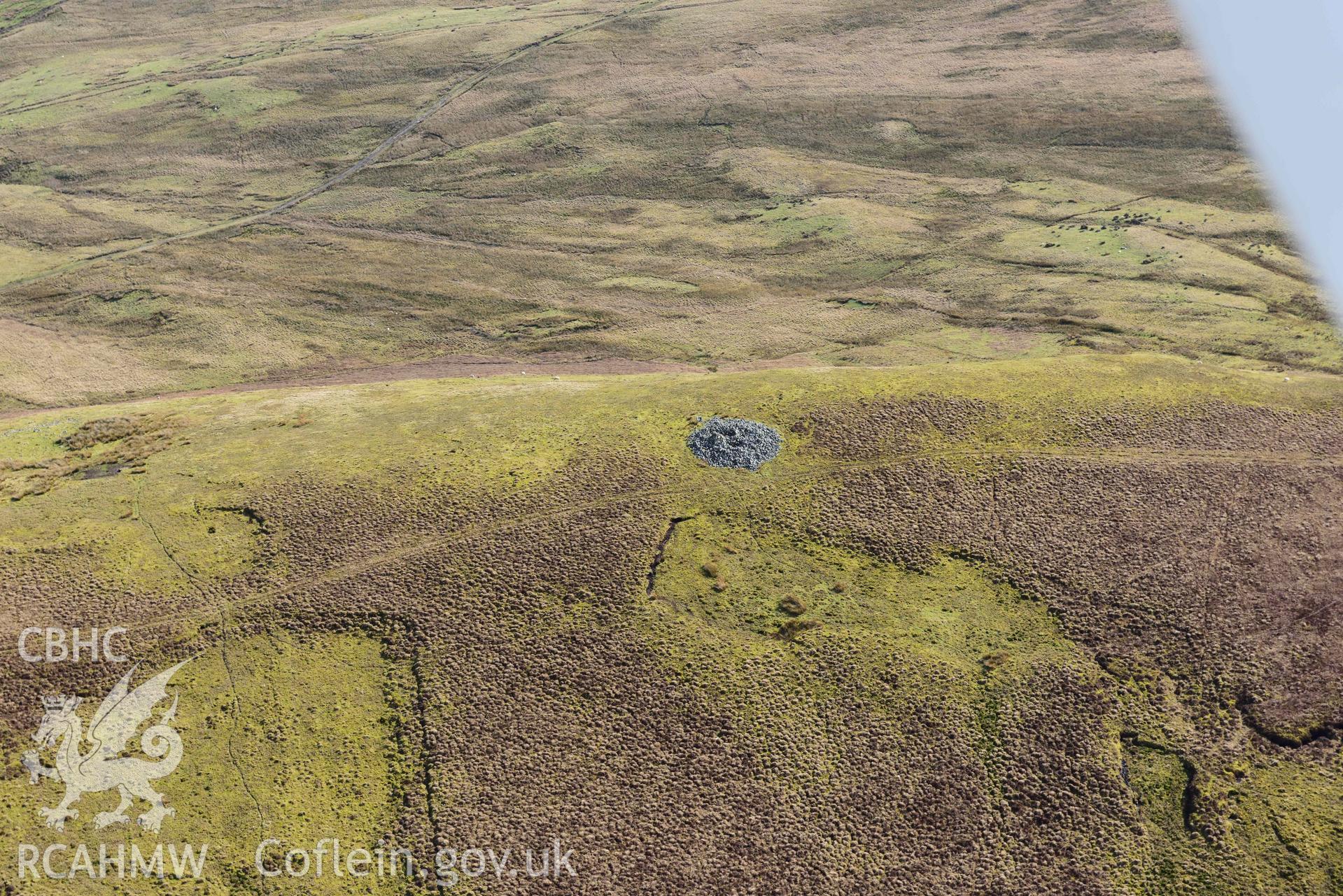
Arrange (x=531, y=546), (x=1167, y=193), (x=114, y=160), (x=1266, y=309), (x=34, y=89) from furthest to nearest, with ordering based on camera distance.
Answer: (x=34, y=89), (x=114, y=160), (x=1167, y=193), (x=1266, y=309), (x=531, y=546)

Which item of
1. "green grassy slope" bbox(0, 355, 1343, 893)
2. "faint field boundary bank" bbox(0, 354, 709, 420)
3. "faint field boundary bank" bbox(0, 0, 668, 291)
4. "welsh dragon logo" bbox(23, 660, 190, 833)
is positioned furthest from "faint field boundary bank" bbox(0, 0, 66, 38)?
"welsh dragon logo" bbox(23, 660, 190, 833)

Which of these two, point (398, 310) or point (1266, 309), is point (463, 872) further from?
point (1266, 309)

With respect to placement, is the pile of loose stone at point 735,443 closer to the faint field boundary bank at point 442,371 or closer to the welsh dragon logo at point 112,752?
the faint field boundary bank at point 442,371

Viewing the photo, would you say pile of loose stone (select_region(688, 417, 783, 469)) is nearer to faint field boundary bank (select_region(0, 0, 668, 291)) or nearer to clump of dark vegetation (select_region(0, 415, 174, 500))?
clump of dark vegetation (select_region(0, 415, 174, 500))

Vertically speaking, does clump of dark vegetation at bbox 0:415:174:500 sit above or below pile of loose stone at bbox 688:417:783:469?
above

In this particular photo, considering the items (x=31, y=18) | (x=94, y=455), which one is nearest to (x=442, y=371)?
(x=94, y=455)

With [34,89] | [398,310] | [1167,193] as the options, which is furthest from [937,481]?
[34,89]

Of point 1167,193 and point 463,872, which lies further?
point 1167,193

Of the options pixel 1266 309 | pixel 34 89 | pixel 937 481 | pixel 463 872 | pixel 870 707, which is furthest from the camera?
pixel 34 89
